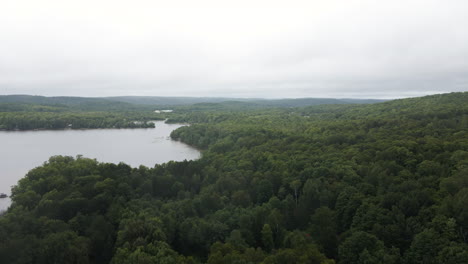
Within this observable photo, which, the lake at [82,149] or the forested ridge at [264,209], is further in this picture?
the lake at [82,149]

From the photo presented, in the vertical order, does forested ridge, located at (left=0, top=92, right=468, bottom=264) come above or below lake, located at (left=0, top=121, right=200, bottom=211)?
above

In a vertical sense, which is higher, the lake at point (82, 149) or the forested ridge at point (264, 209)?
the forested ridge at point (264, 209)

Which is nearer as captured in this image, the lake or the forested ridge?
the forested ridge

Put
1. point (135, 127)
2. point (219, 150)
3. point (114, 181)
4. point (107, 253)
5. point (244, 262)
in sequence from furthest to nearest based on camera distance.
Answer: point (135, 127) < point (219, 150) < point (114, 181) < point (107, 253) < point (244, 262)

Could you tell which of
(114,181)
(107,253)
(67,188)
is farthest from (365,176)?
(67,188)

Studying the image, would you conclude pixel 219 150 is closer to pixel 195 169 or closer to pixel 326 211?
pixel 195 169
